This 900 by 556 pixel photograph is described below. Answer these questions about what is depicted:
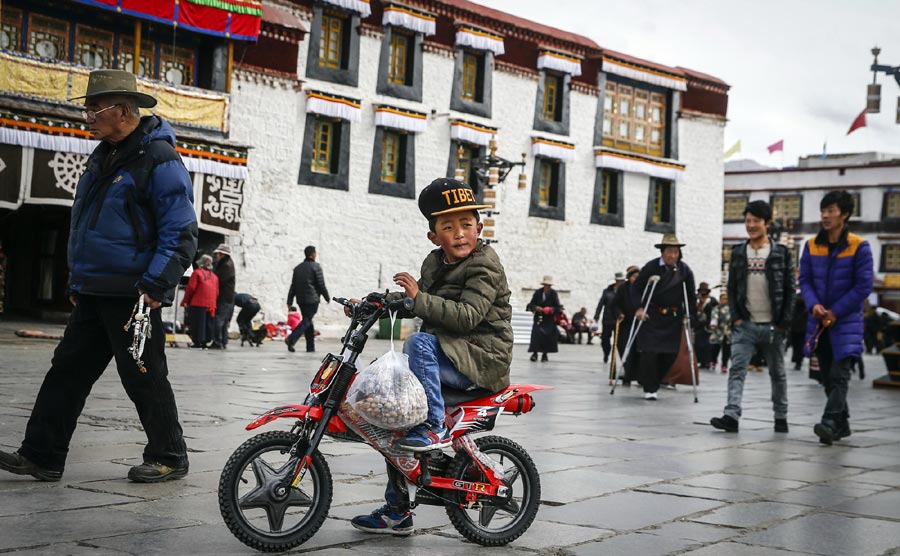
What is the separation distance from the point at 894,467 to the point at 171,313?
17.4 m

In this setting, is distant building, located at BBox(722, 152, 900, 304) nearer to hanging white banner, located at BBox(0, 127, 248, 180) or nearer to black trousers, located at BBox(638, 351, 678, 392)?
hanging white banner, located at BBox(0, 127, 248, 180)

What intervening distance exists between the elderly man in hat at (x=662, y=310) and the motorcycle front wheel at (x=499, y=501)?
798 centimetres

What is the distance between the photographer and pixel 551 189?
33.4 meters

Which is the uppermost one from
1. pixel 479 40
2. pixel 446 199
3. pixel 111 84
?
pixel 479 40

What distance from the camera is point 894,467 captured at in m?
7.49

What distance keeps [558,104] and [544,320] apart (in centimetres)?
1488

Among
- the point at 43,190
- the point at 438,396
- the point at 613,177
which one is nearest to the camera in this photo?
the point at 438,396

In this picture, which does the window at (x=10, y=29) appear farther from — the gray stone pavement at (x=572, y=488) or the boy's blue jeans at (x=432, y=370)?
the boy's blue jeans at (x=432, y=370)

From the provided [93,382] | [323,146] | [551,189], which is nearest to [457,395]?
[93,382]

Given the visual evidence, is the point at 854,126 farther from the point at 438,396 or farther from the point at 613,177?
the point at 438,396

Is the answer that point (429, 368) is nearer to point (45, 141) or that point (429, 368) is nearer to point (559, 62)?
point (45, 141)

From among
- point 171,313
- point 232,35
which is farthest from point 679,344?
point 232,35

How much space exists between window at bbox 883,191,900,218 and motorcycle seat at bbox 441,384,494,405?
53.3 m

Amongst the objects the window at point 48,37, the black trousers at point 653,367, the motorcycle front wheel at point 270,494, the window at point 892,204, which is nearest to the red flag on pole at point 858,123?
the window at point 892,204
